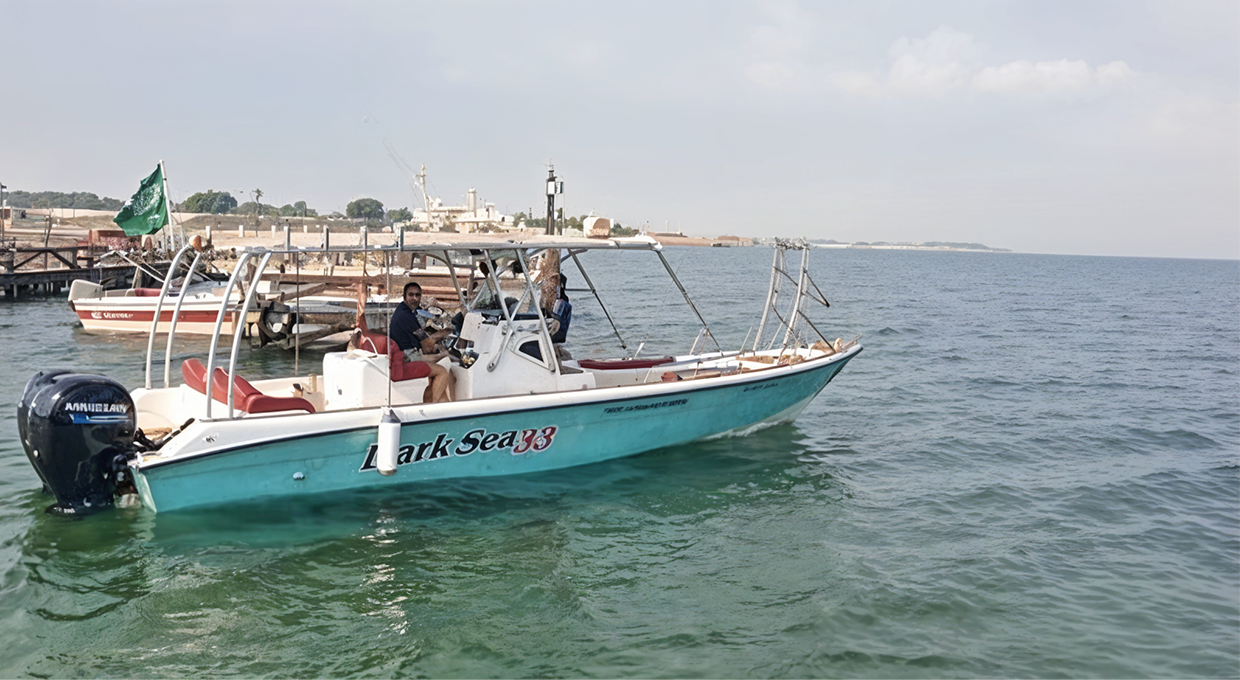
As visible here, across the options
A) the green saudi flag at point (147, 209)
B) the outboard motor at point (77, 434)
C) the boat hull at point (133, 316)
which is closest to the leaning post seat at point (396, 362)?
the outboard motor at point (77, 434)

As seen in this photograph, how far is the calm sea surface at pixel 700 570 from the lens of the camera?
6.09m

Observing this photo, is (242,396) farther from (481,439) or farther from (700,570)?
(700,570)

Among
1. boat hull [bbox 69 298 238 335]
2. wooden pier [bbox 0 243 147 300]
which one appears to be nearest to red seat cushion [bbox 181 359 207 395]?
boat hull [bbox 69 298 238 335]

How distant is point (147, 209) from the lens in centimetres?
2402

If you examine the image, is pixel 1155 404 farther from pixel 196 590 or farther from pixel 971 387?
pixel 196 590

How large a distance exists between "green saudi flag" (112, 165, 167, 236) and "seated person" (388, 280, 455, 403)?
18142 millimetres

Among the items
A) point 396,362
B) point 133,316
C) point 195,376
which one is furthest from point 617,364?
point 133,316

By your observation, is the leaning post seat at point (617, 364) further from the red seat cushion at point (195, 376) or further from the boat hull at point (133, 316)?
the boat hull at point (133, 316)

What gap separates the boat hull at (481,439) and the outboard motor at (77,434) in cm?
34

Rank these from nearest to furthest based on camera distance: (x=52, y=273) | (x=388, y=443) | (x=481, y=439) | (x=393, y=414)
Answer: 1. (x=388, y=443)
2. (x=393, y=414)
3. (x=481, y=439)
4. (x=52, y=273)

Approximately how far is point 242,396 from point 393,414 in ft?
5.07

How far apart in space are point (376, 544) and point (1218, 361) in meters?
23.2

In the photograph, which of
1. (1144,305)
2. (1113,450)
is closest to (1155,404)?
(1113,450)

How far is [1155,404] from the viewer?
52.8 feet
